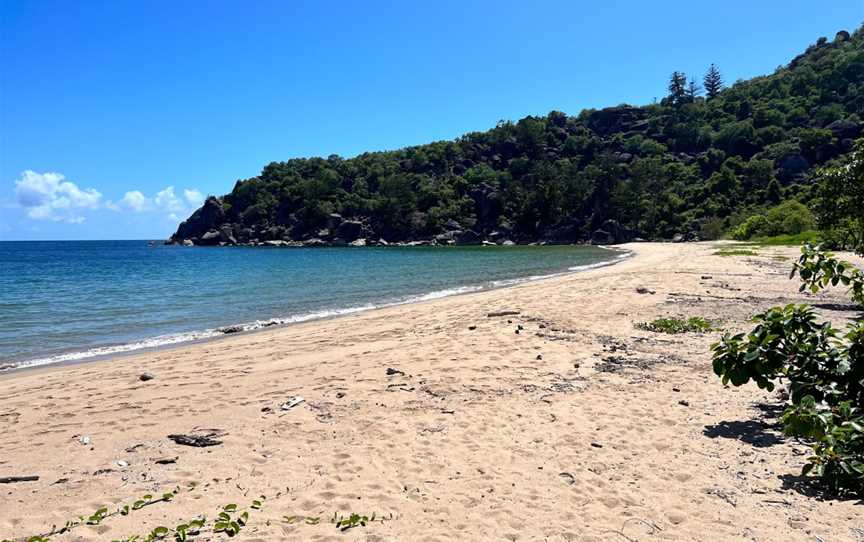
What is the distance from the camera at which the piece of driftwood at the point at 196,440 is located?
6324 mm

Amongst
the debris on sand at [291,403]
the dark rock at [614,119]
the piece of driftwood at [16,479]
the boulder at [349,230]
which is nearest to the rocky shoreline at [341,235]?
the boulder at [349,230]

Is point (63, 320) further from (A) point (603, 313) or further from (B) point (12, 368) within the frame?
(A) point (603, 313)

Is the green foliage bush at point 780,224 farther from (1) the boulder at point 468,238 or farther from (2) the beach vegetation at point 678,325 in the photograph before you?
(1) the boulder at point 468,238

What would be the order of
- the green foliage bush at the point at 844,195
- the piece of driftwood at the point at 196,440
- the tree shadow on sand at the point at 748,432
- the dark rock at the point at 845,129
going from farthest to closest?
the dark rock at the point at 845,129
the green foliage bush at the point at 844,195
the piece of driftwood at the point at 196,440
the tree shadow on sand at the point at 748,432

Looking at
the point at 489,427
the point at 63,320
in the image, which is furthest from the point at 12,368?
the point at 489,427

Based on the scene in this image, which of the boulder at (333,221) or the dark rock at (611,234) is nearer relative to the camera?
the dark rock at (611,234)

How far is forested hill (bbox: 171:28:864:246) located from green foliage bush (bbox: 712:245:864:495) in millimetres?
90461

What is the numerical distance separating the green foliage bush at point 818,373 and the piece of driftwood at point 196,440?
624 centimetres

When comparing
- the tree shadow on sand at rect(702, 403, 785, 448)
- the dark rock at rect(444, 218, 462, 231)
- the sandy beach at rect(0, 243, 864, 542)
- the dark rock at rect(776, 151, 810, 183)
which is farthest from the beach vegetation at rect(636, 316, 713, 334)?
the dark rock at rect(444, 218, 462, 231)

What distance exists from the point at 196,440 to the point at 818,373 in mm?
7338

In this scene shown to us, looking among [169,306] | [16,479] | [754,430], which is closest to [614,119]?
[169,306]

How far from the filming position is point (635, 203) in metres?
110

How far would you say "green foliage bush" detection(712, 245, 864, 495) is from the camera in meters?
4.48

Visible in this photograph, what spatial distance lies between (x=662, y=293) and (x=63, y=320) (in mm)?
22870
